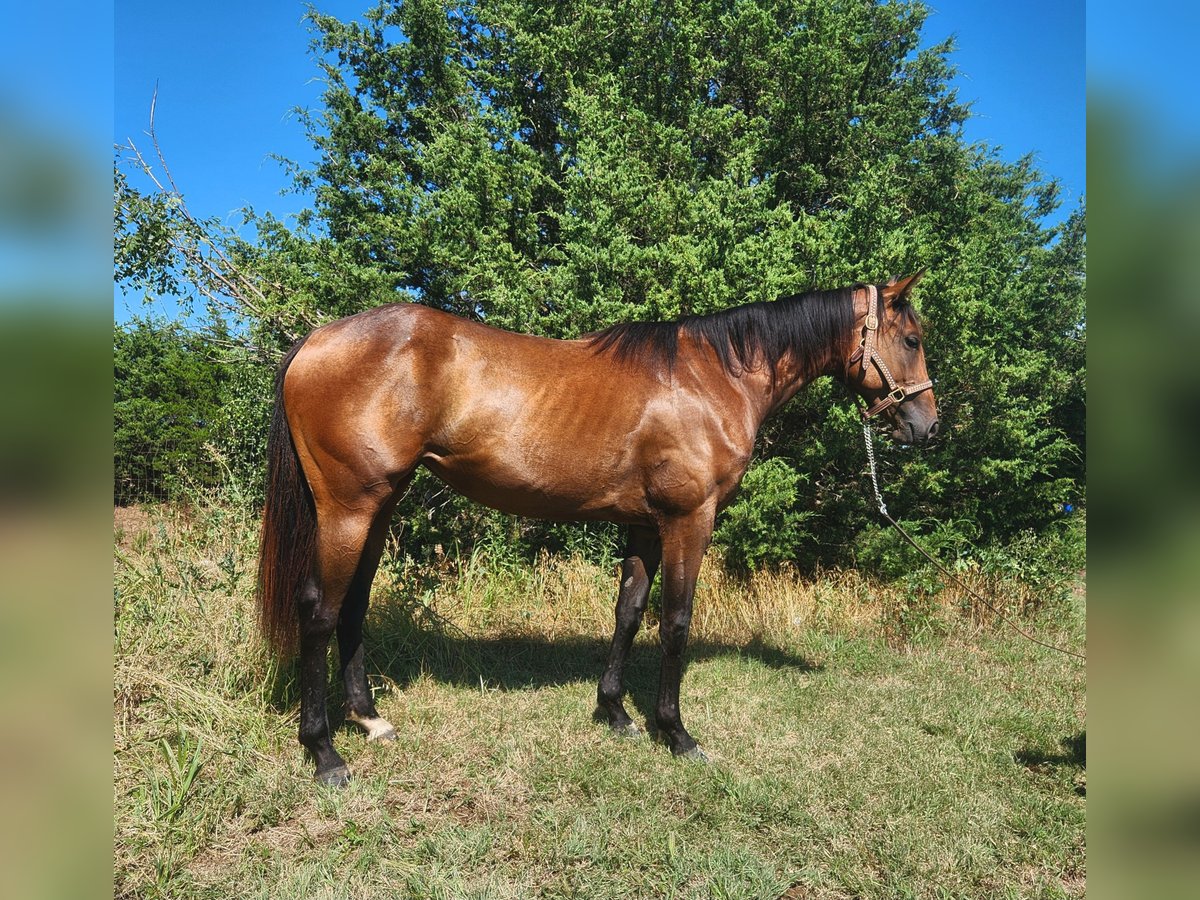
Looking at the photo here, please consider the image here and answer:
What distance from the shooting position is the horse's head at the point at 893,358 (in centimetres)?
383

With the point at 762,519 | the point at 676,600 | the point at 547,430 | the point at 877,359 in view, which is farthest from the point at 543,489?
the point at 762,519

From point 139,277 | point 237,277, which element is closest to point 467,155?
point 237,277

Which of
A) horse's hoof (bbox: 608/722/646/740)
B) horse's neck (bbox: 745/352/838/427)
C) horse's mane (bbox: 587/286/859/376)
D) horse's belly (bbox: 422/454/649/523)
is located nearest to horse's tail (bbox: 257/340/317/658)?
horse's belly (bbox: 422/454/649/523)

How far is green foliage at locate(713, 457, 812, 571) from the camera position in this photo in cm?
585

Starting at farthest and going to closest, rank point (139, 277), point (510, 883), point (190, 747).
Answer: point (139, 277) → point (190, 747) → point (510, 883)

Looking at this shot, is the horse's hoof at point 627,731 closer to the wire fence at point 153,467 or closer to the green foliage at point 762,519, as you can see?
the green foliage at point 762,519

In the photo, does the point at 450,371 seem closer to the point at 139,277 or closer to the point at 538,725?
the point at 538,725

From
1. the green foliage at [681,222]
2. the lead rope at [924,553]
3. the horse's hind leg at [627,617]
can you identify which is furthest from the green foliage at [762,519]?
the horse's hind leg at [627,617]

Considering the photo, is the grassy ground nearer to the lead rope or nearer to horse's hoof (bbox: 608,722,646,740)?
horse's hoof (bbox: 608,722,646,740)

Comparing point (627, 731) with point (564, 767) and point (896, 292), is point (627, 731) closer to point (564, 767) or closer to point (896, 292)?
point (564, 767)

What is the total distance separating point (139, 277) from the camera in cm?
676
